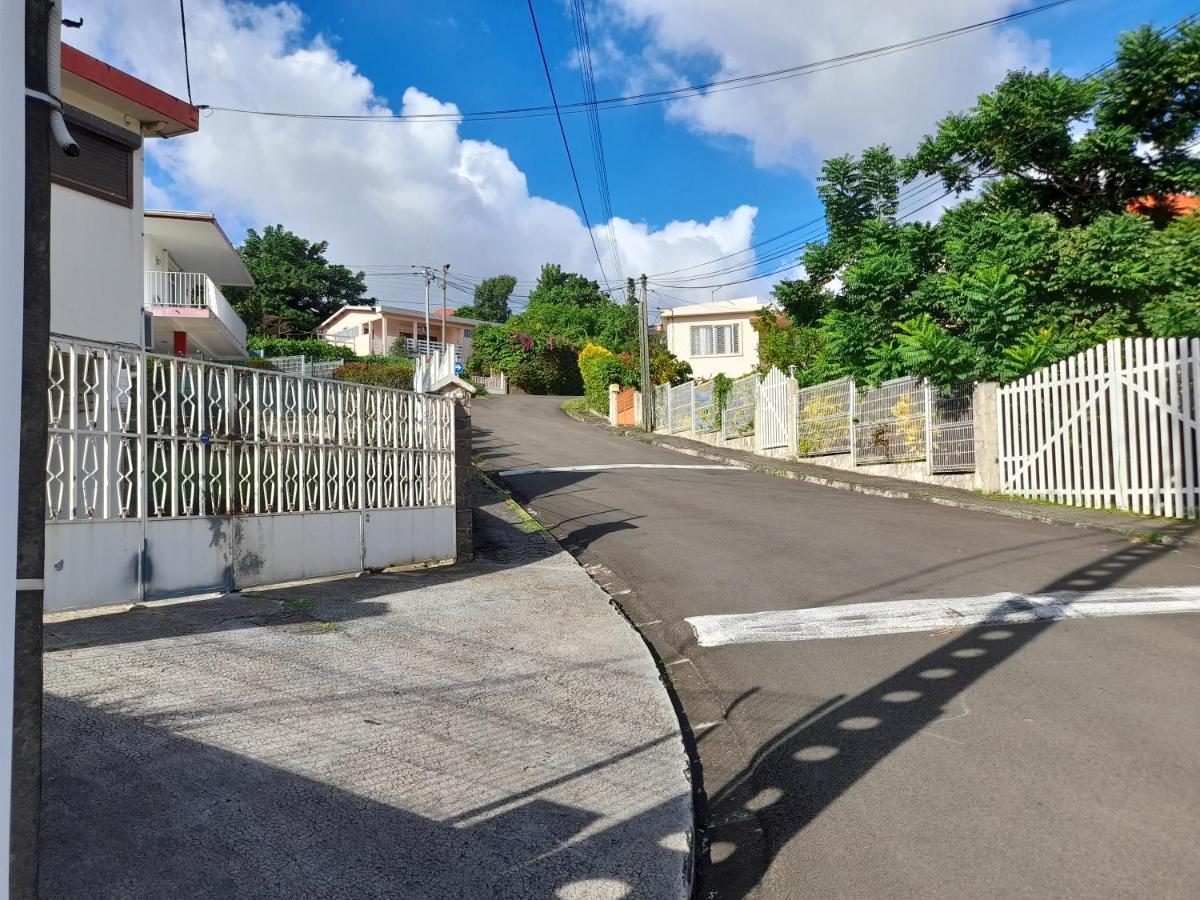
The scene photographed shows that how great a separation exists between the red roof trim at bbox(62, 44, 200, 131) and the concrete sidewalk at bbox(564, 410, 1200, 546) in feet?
41.9

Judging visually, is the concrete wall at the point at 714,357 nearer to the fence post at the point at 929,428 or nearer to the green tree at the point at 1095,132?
the green tree at the point at 1095,132

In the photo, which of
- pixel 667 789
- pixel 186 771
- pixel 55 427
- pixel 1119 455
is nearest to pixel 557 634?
pixel 667 789

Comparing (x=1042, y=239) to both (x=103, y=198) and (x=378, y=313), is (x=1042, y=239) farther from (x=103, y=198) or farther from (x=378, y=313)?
(x=378, y=313)

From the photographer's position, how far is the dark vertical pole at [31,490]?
1631 mm

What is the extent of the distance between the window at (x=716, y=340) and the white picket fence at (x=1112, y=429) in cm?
3282

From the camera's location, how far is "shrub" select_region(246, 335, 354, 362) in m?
41.1

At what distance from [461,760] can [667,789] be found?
938 mm

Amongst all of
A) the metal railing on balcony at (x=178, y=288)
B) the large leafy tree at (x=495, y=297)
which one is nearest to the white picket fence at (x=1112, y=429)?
the metal railing on balcony at (x=178, y=288)

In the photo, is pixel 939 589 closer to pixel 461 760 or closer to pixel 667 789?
pixel 667 789

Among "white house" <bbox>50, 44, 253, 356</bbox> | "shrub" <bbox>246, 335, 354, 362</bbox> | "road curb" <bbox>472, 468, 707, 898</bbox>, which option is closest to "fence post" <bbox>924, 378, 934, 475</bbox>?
"road curb" <bbox>472, 468, 707, 898</bbox>

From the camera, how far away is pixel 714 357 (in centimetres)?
4662

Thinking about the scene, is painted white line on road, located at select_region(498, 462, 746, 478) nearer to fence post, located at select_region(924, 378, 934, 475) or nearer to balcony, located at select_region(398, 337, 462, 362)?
fence post, located at select_region(924, 378, 934, 475)

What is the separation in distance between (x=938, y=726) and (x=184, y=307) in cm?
2447

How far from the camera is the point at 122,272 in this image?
13.3 meters
